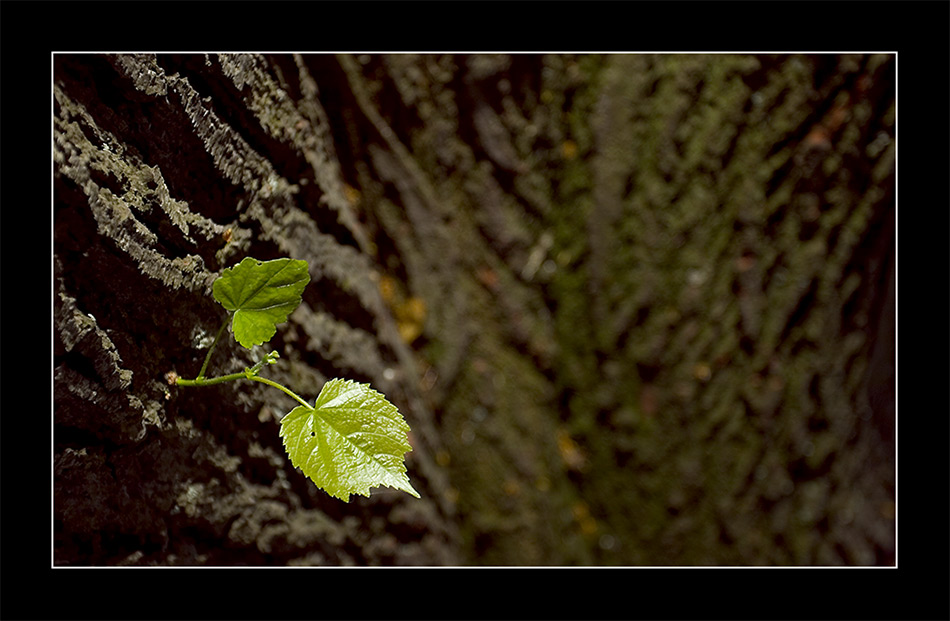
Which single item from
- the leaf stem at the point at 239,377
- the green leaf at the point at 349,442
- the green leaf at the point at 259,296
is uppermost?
the green leaf at the point at 259,296

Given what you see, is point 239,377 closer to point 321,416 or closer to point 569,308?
point 321,416

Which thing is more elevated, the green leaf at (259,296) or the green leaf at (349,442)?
the green leaf at (259,296)

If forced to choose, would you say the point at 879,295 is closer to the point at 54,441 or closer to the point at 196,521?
the point at 196,521

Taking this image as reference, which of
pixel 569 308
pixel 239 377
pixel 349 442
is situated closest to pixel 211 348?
pixel 239 377

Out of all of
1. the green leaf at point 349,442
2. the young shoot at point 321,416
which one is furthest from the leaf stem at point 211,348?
the green leaf at point 349,442

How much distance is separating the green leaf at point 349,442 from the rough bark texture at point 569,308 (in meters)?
0.12

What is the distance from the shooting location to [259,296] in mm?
586

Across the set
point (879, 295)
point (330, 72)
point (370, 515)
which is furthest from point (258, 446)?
point (879, 295)

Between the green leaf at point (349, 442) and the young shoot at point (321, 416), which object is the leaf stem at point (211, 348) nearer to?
the young shoot at point (321, 416)

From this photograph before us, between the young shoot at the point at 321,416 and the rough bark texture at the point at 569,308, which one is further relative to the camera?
the rough bark texture at the point at 569,308

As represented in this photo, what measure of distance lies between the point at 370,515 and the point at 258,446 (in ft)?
0.78

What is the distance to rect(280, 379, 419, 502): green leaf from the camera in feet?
1.82

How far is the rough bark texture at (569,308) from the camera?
72cm

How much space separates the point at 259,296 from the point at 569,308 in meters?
0.62
